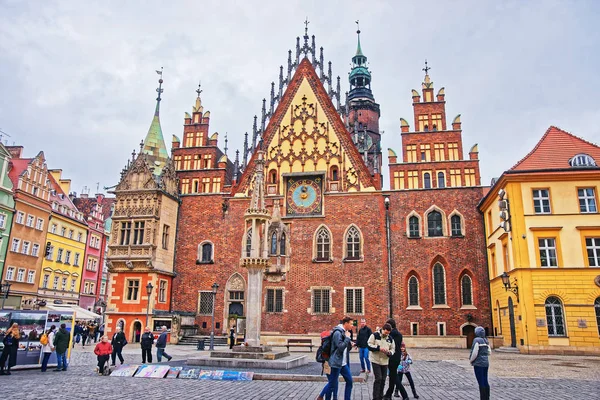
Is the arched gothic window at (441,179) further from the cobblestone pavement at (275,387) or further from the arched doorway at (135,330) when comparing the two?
→ the arched doorway at (135,330)

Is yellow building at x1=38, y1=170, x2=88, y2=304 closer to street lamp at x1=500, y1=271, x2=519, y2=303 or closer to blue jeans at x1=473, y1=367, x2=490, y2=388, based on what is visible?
street lamp at x1=500, y1=271, x2=519, y2=303

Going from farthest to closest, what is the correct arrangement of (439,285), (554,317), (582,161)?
(439,285) < (582,161) < (554,317)

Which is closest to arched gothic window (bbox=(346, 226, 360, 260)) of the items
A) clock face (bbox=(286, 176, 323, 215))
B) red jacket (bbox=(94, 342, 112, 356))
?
clock face (bbox=(286, 176, 323, 215))

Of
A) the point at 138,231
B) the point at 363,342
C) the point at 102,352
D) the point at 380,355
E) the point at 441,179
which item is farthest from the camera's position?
the point at 138,231

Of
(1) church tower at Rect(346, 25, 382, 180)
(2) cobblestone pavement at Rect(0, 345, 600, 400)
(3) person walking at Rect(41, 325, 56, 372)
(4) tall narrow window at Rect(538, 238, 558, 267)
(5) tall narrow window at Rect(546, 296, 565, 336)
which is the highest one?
(1) church tower at Rect(346, 25, 382, 180)

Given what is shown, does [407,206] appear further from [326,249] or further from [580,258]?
[580,258]

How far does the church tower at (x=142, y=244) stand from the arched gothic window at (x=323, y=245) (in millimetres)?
10397

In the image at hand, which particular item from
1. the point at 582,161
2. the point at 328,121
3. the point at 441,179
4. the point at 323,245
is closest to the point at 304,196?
the point at 323,245

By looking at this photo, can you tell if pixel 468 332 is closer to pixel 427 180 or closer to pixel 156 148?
pixel 427 180

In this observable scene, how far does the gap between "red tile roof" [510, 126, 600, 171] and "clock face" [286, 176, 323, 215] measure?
12.5 metres

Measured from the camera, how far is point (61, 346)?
15266 millimetres

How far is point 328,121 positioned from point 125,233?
16136 millimetres

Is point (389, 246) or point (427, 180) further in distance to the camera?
point (427, 180)

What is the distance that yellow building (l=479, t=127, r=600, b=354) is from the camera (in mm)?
23328
